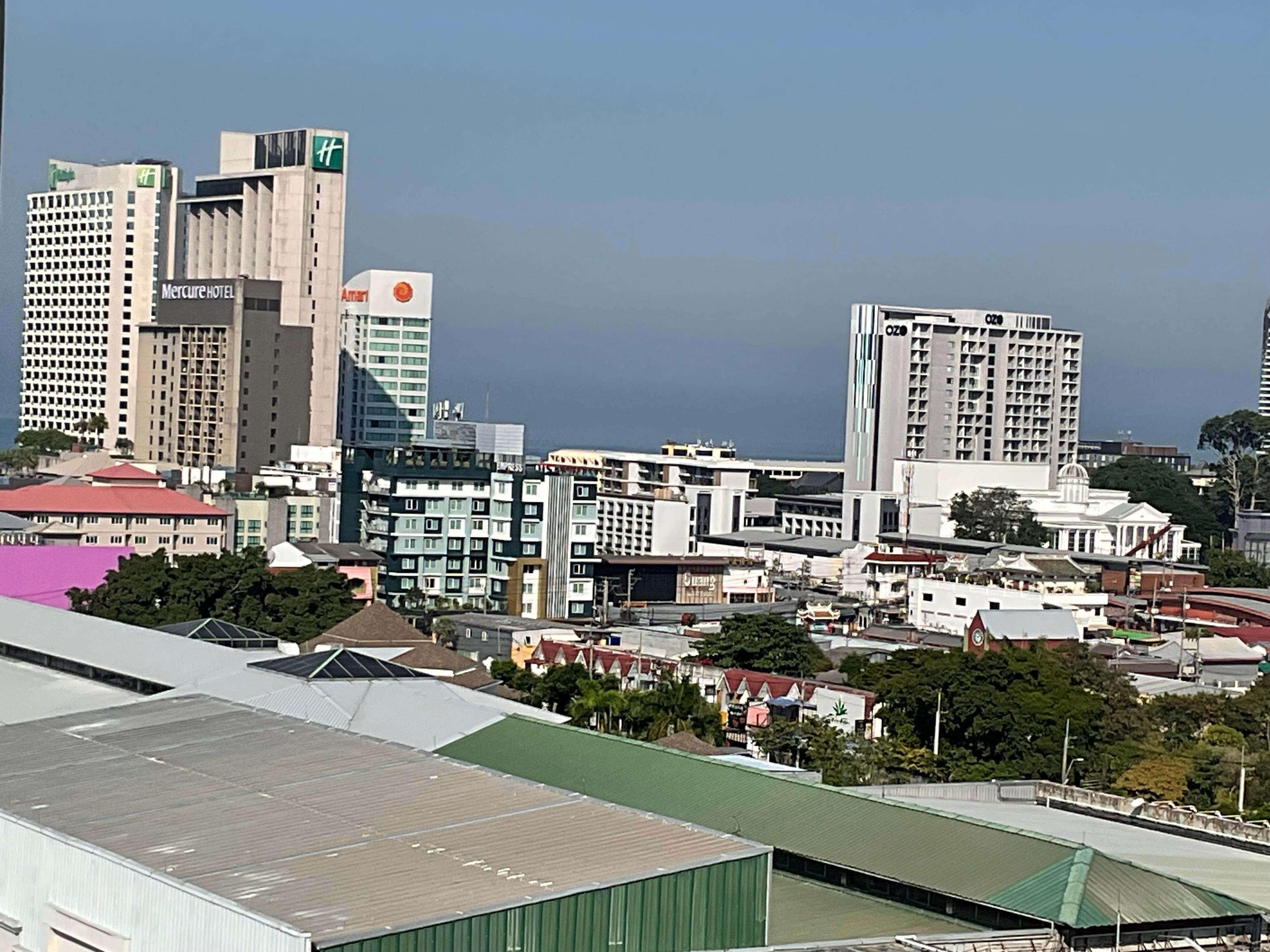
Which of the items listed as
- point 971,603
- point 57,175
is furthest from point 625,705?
point 57,175

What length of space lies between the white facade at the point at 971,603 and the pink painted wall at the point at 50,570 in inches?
970

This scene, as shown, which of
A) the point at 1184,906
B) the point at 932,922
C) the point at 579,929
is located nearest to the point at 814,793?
the point at 932,922

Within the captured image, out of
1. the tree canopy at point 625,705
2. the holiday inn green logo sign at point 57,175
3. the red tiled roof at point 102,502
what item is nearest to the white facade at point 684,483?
the red tiled roof at point 102,502

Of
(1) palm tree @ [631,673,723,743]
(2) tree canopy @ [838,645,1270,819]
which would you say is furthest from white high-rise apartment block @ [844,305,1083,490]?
(1) palm tree @ [631,673,723,743]

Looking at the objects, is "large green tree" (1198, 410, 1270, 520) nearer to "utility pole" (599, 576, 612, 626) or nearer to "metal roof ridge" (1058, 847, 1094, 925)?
"utility pole" (599, 576, 612, 626)

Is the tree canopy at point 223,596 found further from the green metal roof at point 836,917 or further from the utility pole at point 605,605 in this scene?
the green metal roof at point 836,917

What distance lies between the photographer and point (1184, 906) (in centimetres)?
1622

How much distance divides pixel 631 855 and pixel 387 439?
87.8 metres

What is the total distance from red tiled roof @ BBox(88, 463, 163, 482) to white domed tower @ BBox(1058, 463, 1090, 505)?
43.8 metres

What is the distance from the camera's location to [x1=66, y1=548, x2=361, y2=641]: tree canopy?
4272cm

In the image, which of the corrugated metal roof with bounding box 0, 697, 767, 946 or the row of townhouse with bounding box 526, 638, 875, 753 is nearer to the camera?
the corrugated metal roof with bounding box 0, 697, 767, 946

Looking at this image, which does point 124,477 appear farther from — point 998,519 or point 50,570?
point 998,519

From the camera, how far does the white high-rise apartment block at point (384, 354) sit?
337 feet

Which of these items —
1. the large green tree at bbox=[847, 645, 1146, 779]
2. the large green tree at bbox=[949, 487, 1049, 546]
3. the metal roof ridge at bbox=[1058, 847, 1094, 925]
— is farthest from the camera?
the large green tree at bbox=[949, 487, 1049, 546]
